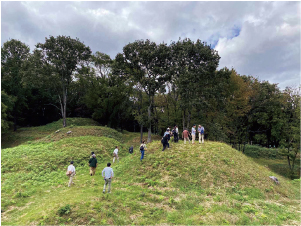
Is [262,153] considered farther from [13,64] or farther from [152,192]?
[13,64]

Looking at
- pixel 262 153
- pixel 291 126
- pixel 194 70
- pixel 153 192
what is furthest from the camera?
pixel 262 153

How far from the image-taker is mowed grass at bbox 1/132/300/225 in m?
8.35

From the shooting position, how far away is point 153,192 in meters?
11.6

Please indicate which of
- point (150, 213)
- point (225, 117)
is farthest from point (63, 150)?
point (225, 117)

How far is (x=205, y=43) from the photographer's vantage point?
104 ft

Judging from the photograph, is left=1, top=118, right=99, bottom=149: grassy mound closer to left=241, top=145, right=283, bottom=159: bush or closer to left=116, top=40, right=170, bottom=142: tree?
left=116, top=40, right=170, bottom=142: tree

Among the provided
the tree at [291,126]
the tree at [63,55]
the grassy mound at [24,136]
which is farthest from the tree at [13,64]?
the tree at [291,126]

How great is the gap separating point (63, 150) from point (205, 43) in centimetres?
3029

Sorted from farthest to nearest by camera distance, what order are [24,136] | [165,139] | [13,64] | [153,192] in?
[13,64], [24,136], [165,139], [153,192]

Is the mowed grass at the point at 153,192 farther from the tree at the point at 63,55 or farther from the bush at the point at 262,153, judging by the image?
the bush at the point at 262,153

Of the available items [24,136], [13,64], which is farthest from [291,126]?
[13,64]

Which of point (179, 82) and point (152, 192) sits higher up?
point (179, 82)

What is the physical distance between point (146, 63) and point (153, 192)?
26401mm

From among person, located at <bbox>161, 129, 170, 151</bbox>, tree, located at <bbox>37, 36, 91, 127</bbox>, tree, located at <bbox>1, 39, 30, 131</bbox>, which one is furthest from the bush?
tree, located at <bbox>1, 39, 30, 131</bbox>
